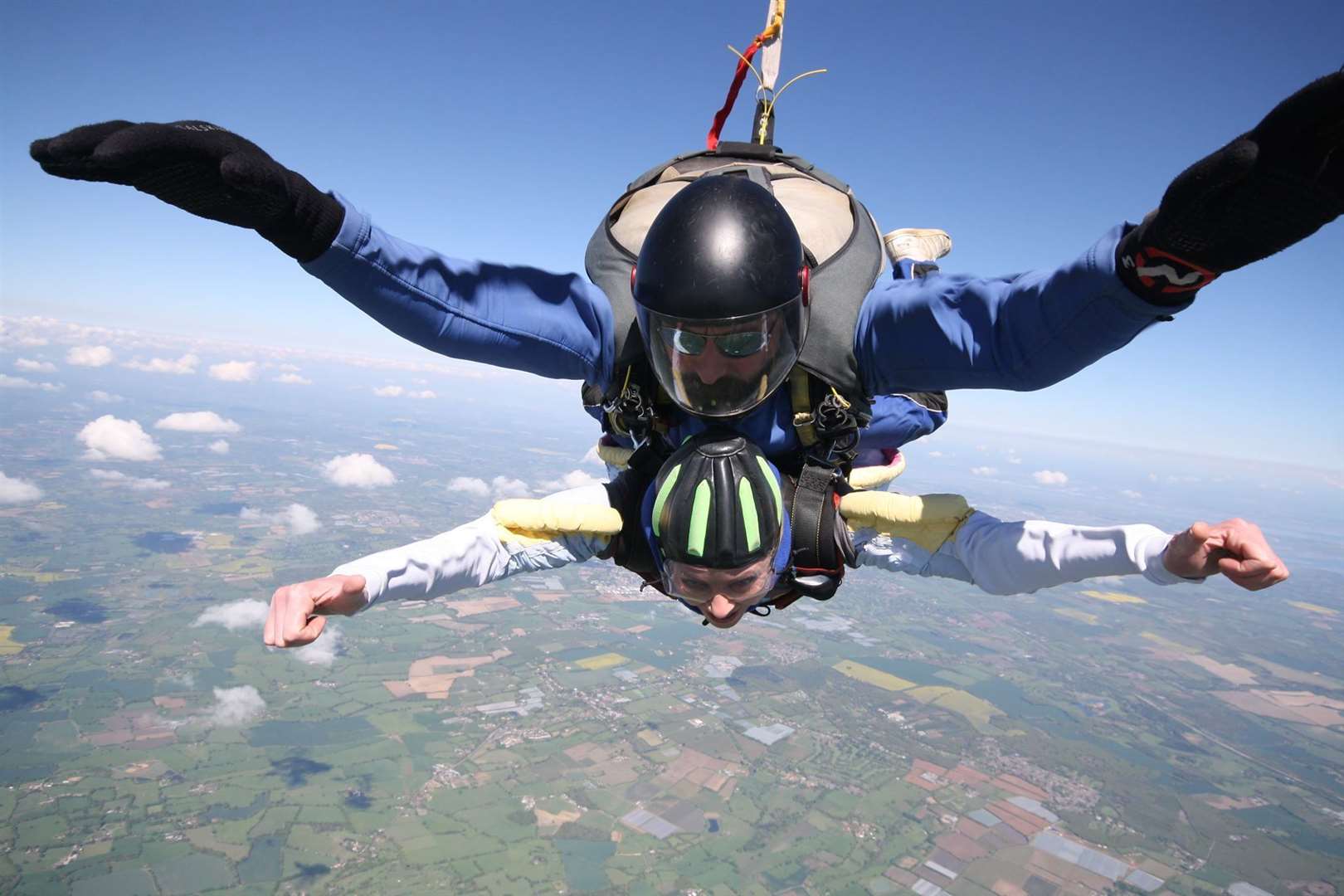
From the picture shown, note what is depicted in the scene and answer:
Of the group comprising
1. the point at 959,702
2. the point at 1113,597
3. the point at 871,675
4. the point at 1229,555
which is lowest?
the point at 871,675

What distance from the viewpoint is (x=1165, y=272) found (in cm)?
124

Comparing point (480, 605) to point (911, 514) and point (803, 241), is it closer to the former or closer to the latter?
point (911, 514)

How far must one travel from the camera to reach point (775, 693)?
46281 mm

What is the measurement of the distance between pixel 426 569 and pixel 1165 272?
2.30 meters

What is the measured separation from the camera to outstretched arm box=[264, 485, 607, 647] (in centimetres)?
175

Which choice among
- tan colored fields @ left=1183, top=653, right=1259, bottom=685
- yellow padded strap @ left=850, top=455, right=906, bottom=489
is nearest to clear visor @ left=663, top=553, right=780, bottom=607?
yellow padded strap @ left=850, top=455, right=906, bottom=489

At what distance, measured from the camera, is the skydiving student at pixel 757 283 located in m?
1.12

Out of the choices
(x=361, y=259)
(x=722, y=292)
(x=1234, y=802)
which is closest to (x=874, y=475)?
(x=722, y=292)

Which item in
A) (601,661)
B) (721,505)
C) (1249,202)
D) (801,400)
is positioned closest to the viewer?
(1249,202)

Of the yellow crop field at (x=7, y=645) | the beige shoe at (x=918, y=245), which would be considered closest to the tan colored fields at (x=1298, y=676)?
Answer: the beige shoe at (x=918, y=245)

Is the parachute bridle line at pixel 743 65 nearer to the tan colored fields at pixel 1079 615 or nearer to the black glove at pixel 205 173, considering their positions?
the black glove at pixel 205 173

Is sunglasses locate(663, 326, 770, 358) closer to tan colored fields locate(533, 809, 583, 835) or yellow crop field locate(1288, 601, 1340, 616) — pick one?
tan colored fields locate(533, 809, 583, 835)

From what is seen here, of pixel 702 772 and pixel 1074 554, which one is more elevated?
pixel 1074 554

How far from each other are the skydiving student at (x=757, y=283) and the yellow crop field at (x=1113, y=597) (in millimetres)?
103326
